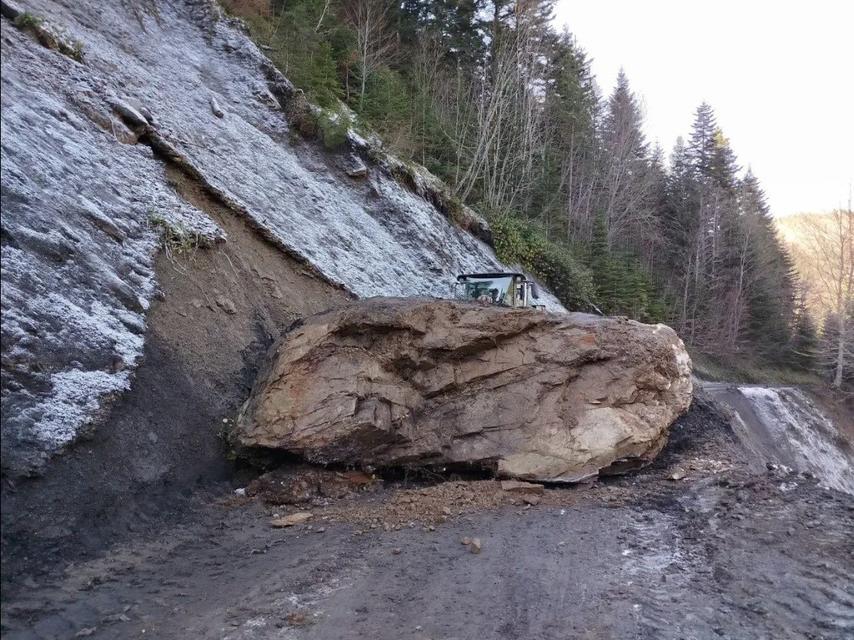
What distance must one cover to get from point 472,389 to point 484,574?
8.96 ft

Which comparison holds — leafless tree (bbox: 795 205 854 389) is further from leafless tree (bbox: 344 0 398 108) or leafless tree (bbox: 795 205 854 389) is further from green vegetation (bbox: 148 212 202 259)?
green vegetation (bbox: 148 212 202 259)

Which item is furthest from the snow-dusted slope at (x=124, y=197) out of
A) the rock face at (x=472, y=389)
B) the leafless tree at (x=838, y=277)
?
the leafless tree at (x=838, y=277)

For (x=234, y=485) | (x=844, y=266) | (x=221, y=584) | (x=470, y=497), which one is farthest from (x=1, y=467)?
(x=844, y=266)

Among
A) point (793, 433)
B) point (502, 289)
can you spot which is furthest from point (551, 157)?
point (502, 289)

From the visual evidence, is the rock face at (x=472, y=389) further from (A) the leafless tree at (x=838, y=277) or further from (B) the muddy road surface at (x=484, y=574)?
(A) the leafless tree at (x=838, y=277)

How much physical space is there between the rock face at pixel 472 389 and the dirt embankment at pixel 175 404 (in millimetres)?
602

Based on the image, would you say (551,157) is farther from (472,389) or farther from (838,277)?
(472,389)

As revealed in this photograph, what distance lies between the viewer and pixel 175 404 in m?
5.65

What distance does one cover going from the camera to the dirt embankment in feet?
13.1

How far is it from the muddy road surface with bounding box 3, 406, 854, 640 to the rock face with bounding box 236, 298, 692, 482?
0.66 m

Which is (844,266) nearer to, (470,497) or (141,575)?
(470,497)

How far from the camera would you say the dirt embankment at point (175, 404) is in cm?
399

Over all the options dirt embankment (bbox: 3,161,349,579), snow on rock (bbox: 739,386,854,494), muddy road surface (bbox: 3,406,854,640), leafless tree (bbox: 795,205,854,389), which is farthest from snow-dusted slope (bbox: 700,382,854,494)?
leafless tree (bbox: 795,205,854,389)

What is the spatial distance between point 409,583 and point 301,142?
10.8 meters
